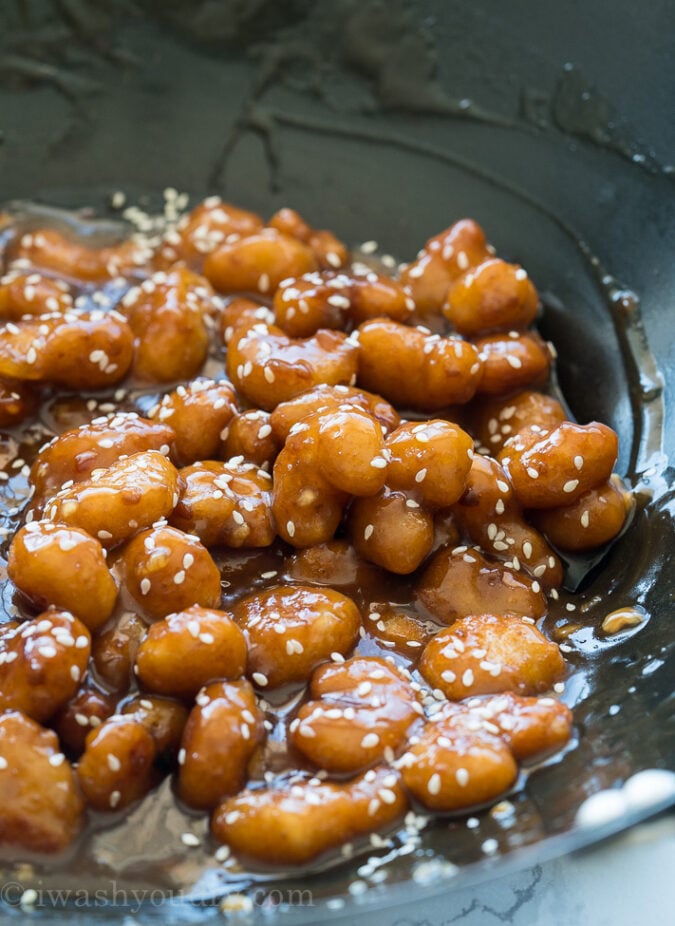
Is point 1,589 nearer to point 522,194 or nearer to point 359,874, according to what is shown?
point 359,874

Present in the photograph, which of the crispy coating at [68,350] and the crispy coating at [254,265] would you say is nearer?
the crispy coating at [68,350]

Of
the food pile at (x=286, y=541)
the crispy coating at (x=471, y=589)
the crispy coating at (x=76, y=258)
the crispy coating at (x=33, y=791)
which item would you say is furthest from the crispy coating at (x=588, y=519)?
the crispy coating at (x=76, y=258)

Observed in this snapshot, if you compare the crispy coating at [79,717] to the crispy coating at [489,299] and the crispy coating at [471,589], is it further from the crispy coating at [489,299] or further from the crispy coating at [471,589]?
the crispy coating at [489,299]

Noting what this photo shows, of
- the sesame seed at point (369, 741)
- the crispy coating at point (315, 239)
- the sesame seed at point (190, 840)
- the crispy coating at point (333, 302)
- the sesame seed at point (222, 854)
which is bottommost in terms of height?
the sesame seed at point (190, 840)

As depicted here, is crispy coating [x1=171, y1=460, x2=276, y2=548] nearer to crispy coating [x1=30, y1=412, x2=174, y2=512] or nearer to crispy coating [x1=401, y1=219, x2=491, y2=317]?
crispy coating [x1=30, y1=412, x2=174, y2=512]

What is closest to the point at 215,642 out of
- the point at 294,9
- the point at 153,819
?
the point at 153,819

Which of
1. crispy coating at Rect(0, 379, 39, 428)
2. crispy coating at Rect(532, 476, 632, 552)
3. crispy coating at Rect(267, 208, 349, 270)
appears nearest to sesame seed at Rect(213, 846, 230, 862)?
crispy coating at Rect(532, 476, 632, 552)

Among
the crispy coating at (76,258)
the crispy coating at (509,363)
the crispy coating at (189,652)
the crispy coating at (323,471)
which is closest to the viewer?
the crispy coating at (189,652)
